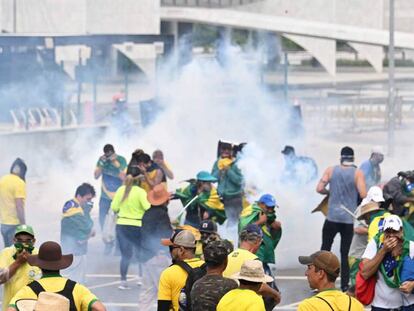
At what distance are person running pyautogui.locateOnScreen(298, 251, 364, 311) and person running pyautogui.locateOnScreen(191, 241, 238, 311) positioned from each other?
703 millimetres

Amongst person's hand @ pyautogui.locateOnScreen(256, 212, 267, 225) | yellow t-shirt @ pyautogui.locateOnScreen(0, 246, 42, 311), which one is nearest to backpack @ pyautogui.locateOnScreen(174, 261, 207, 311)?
yellow t-shirt @ pyautogui.locateOnScreen(0, 246, 42, 311)

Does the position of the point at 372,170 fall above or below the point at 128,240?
above

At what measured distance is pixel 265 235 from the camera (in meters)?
11.7

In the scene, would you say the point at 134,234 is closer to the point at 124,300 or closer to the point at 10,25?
the point at 124,300

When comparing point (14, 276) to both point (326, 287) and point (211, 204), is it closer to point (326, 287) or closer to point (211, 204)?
point (326, 287)

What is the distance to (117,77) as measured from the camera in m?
51.7

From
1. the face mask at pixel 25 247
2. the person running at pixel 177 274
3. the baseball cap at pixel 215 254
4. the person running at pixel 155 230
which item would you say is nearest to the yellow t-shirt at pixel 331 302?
the baseball cap at pixel 215 254

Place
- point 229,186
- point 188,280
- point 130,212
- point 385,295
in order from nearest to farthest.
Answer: point 188,280 → point 385,295 → point 130,212 → point 229,186

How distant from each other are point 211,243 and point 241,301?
775 millimetres

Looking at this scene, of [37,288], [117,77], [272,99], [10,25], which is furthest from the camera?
[117,77]

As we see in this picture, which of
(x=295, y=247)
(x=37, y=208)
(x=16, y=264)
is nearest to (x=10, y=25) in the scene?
(x=37, y=208)

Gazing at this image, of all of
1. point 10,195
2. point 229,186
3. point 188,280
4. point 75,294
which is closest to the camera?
point 75,294

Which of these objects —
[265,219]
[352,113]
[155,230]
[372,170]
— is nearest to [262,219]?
[265,219]

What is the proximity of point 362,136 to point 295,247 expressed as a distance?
17375mm
